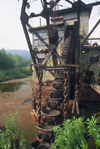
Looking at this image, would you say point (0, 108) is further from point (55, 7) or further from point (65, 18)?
point (65, 18)

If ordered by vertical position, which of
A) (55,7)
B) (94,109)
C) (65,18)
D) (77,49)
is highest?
(65,18)

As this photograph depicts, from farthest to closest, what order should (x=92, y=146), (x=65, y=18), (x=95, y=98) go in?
(x=65, y=18) → (x=95, y=98) → (x=92, y=146)

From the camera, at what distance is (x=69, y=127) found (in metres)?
2.96

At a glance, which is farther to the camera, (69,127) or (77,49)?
(77,49)

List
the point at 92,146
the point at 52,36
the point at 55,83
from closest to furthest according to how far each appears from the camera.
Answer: the point at 92,146 → the point at 55,83 → the point at 52,36

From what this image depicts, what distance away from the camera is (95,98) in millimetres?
9148

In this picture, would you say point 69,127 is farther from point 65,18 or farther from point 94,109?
point 65,18

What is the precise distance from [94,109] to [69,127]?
6199 mm

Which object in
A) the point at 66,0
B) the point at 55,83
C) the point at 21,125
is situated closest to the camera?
the point at 55,83

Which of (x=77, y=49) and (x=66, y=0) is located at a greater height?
(x=66, y=0)

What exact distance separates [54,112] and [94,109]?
5.29 meters

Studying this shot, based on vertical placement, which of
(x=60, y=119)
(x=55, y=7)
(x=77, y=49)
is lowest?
(x=60, y=119)

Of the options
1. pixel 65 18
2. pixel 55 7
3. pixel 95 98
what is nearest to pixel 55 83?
pixel 55 7

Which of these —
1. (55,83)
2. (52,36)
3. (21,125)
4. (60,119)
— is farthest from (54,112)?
(52,36)
